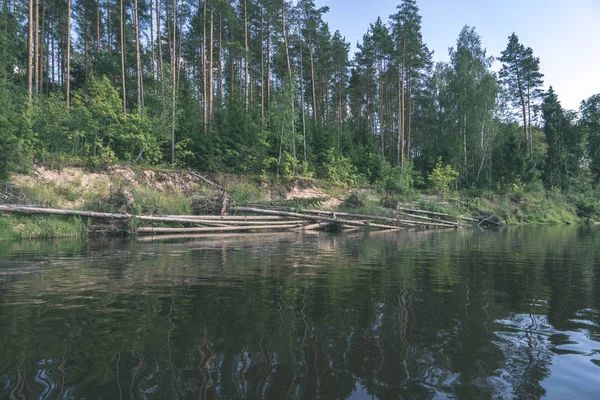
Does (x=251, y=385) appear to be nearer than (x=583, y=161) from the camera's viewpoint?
Yes

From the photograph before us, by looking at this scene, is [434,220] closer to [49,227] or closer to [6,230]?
[49,227]

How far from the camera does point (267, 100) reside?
42719 millimetres

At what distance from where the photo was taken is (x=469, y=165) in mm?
48062

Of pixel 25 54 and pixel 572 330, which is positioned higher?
pixel 25 54

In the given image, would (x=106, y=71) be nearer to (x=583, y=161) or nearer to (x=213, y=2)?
(x=213, y=2)

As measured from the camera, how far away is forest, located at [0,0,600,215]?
2681 centimetres

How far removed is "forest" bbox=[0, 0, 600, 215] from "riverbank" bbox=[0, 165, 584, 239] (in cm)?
135

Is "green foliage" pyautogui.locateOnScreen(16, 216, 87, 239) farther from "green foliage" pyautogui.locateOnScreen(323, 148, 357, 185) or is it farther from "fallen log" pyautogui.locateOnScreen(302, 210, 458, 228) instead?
"green foliage" pyautogui.locateOnScreen(323, 148, 357, 185)

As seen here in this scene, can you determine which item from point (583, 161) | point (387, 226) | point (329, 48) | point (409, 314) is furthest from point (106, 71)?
point (583, 161)

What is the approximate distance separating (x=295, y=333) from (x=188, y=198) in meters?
20.1

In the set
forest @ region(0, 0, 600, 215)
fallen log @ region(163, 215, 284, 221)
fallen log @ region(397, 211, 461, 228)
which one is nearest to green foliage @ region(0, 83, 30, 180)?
forest @ region(0, 0, 600, 215)

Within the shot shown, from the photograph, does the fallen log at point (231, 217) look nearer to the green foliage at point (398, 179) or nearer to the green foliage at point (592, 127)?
the green foliage at point (398, 179)

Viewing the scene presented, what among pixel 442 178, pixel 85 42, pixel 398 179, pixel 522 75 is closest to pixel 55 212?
pixel 85 42

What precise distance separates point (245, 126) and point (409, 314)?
27345mm
